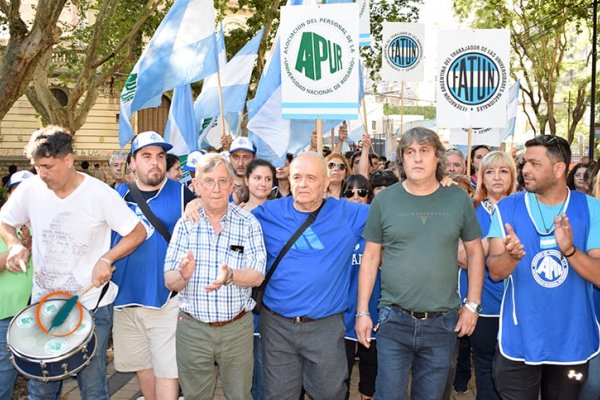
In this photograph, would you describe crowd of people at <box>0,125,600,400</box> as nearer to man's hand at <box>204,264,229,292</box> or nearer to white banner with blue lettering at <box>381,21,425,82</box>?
man's hand at <box>204,264,229,292</box>

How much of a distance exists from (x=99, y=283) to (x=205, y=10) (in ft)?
16.0

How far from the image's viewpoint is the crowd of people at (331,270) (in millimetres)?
4145

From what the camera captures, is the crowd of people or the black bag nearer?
the crowd of people

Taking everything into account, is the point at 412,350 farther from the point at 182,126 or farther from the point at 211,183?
the point at 182,126

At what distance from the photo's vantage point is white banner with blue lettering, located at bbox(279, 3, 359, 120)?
6.29 m

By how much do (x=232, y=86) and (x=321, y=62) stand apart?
166 inches

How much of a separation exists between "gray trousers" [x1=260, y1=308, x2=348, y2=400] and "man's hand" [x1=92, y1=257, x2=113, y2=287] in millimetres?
1064

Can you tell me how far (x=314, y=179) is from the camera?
4.50 m

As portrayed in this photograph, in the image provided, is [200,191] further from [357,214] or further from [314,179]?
[357,214]

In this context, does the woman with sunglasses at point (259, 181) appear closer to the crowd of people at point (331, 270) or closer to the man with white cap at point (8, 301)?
the crowd of people at point (331, 270)

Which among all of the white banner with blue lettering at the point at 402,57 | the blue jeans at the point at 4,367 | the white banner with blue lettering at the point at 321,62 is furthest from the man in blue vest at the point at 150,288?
the white banner with blue lettering at the point at 402,57

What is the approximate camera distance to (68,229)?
4418mm

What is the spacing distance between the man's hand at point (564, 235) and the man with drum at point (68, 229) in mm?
2555

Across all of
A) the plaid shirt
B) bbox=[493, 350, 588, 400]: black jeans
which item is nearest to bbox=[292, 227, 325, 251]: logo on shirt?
the plaid shirt
